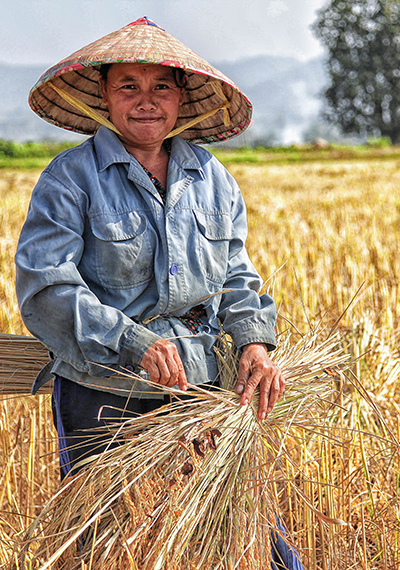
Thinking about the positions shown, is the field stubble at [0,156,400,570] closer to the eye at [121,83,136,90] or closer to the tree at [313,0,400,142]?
the eye at [121,83,136,90]

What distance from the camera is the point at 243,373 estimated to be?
1.35 metres

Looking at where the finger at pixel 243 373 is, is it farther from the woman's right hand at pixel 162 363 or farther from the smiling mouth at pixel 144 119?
the smiling mouth at pixel 144 119

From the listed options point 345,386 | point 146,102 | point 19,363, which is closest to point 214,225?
point 146,102

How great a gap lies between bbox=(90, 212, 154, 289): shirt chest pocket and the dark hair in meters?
0.32

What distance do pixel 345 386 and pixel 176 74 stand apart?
54.0 inches

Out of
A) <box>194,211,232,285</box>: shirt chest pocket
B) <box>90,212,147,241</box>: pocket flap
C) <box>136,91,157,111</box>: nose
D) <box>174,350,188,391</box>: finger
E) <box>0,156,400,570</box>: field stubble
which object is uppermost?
<box>136,91,157,111</box>: nose

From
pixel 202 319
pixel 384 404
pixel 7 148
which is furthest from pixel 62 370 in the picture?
pixel 7 148

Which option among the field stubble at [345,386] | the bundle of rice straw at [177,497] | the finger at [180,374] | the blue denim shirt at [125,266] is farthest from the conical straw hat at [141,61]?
the bundle of rice straw at [177,497]

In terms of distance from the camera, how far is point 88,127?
167cm

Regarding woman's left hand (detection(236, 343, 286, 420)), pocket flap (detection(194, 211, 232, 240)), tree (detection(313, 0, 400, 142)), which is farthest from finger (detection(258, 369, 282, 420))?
tree (detection(313, 0, 400, 142))

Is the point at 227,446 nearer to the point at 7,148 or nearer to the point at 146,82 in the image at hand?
the point at 146,82

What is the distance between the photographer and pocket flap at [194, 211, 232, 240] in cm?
145

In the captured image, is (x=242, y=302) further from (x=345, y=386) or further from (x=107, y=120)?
(x=345, y=386)

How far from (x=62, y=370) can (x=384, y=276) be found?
2.46 m
